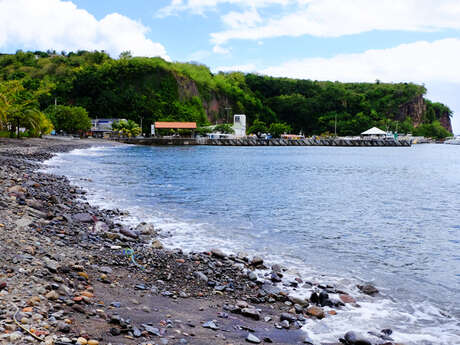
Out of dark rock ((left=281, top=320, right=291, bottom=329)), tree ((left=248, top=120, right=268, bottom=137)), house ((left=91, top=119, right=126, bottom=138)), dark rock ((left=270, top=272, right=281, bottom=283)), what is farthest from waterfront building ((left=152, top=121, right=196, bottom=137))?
dark rock ((left=281, top=320, right=291, bottom=329))

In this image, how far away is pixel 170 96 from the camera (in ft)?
496

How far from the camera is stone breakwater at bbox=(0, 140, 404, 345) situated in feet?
16.9

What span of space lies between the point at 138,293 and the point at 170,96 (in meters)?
149

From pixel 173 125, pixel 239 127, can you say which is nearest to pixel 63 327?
pixel 173 125

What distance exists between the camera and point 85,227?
36.2 feet

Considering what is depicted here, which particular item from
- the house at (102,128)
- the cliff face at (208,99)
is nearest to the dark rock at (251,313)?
the house at (102,128)

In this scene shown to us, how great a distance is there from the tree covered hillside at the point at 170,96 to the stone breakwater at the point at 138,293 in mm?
118416

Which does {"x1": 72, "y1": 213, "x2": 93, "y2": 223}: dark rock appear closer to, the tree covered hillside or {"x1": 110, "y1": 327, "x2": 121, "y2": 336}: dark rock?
{"x1": 110, "y1": 327, "x2": 121, "y2": 336}: dark rock

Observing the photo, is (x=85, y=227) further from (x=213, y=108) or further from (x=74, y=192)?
(x=213, y=108)

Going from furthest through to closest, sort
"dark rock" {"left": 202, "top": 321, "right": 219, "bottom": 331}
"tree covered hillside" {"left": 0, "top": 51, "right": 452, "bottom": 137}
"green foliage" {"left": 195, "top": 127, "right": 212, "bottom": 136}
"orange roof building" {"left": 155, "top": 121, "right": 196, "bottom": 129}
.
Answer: "tree covered hillside" {"left": 0, "top": 51, "right": 452, "bottom": 137}
"green foliage" {"left": 195, "top": 127, "right": 212, "bottom": 136}
"orange roof building" {"left": 155, "top": 121, "right": 196, "bottom": 129}
"dark rock" {"left": 202, "top": 321, "right": 219, "bottom": 331}

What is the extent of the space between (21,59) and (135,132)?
313 ft

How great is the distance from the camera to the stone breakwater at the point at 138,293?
16.9 feet

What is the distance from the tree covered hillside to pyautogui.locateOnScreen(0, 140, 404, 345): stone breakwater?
118 m

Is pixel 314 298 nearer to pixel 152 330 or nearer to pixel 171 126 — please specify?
pixel 152 330
